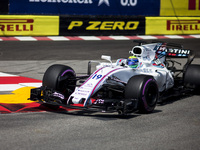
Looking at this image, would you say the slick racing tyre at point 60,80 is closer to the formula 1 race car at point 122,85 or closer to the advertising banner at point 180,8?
the formula 1 race car at point 122,85

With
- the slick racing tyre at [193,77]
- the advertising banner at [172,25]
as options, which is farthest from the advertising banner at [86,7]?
the slick racing tyre at [193,77]

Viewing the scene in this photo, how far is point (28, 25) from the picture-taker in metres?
17.4

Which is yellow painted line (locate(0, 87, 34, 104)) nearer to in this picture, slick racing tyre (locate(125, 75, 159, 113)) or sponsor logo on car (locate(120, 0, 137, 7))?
slick racing tyre (locate(125, 75, 159, 113))

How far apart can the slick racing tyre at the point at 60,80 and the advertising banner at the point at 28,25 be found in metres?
8.50

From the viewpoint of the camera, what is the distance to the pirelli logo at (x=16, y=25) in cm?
1698

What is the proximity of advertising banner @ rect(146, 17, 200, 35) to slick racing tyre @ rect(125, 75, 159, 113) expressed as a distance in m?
11.3

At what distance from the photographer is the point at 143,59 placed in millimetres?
9672

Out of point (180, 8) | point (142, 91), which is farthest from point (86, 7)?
point (142, 91)

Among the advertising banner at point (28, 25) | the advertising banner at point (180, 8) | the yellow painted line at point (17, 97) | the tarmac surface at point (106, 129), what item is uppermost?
the advertising banner at point (180, 8)

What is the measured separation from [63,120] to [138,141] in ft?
5.47

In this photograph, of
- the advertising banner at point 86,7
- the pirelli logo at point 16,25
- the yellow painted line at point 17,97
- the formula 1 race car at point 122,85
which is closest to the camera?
the formula 1 race car at point 122,85

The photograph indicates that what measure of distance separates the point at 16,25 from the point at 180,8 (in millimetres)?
7339

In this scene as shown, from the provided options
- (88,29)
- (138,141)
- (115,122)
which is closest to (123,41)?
(88,29)

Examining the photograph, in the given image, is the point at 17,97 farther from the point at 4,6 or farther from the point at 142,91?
the point at 4,6
